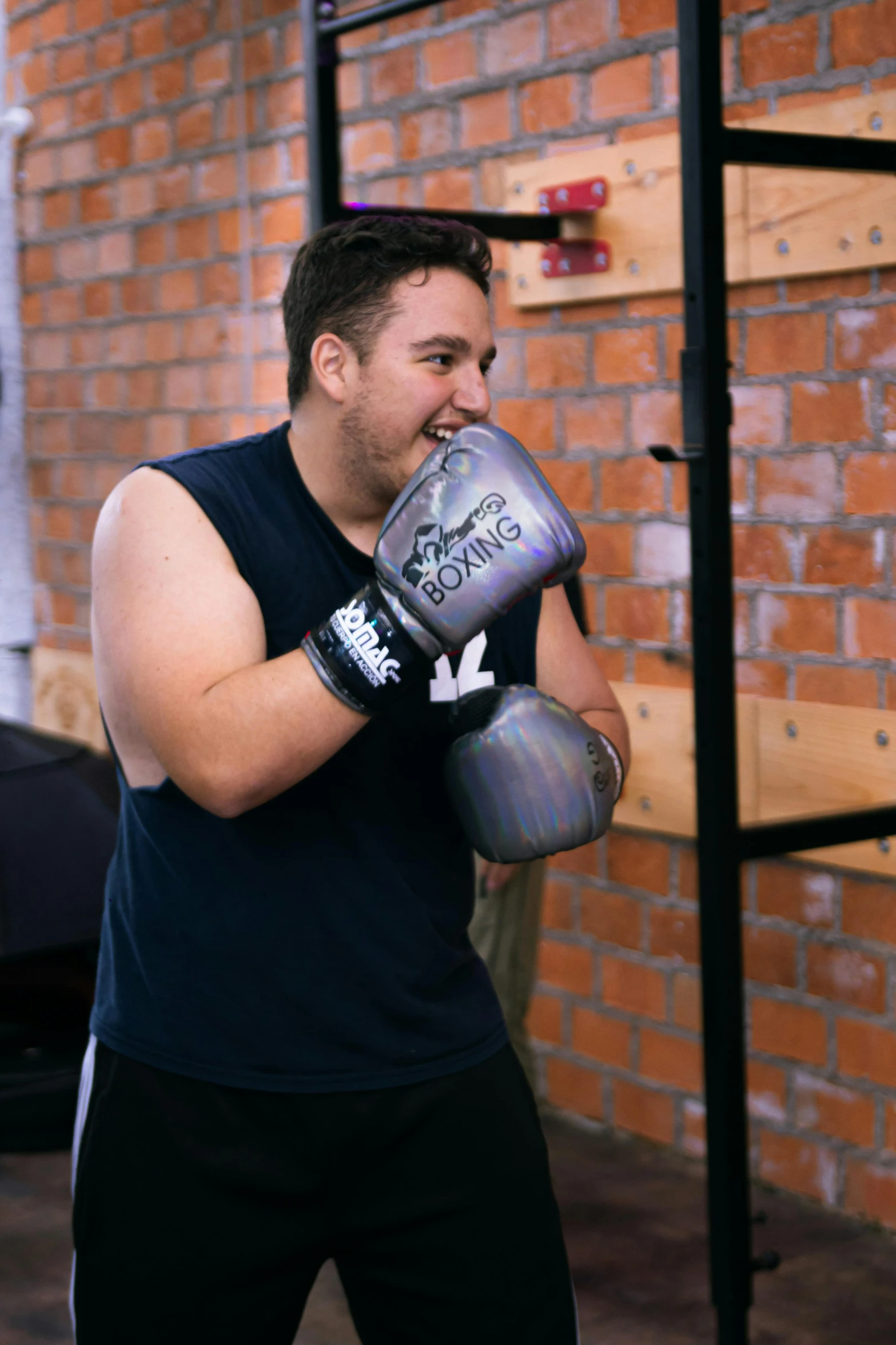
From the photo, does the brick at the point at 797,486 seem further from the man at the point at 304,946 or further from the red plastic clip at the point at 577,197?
the man at the point at 304,946

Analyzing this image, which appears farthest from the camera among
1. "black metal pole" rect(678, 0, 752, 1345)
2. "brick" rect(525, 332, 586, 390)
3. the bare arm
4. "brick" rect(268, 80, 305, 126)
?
"brick" rect(268, 80, 305, 126)

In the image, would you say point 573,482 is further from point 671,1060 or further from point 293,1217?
point 293,1217

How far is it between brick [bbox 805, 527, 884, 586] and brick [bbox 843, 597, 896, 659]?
38 millimetres

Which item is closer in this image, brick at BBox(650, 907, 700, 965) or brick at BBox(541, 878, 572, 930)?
brick at BBox(650, 907, 700, 965)

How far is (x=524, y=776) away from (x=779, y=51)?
5.16ft

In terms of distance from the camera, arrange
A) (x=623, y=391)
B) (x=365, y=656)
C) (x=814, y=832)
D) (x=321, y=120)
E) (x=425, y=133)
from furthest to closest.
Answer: (x=425, y=133), (x=623, y=391), (x=321, y=120), (x=814, y=832), (x=365, y=656)

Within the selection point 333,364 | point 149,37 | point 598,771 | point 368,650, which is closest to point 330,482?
point 333,364

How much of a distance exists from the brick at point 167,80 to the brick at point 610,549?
1.65m

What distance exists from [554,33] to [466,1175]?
2213mm

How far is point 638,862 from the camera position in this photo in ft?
9.88

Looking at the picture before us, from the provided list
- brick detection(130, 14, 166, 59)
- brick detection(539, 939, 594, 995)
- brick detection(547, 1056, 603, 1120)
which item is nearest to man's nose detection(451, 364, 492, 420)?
brick detection(539, 939, 594, 995)

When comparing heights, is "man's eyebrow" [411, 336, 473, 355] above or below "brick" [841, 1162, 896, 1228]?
above

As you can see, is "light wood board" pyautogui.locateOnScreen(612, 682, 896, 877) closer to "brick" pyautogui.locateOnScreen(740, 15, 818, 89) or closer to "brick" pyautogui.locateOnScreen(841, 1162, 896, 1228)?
"brick" pyautogui.locateOnScreen(841, 1162, 896, 1228)

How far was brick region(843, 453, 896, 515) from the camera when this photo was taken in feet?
8.16
